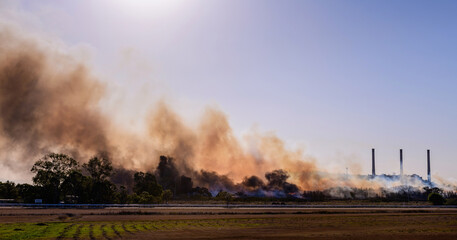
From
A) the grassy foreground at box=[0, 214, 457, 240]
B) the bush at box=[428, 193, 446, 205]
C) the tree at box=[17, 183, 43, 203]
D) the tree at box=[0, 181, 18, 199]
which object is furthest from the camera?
the bush at box=[428, 193, 446, 205]

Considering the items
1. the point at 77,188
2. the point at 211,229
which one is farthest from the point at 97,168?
the point at 211,229

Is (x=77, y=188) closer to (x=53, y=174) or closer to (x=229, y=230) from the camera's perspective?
(x=53, y=174)

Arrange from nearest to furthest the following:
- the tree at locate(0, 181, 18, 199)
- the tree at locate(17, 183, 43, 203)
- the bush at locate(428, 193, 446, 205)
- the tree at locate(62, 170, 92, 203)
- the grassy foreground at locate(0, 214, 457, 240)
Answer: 1. the grassy foreground at locate(0, 214, 457, 240)
2. the tree at locate(17, 183, 43, 203)
3. the tree at locate(62, 170, 92, 203)
4. the tree at locate(0, 181, 18, 199)
5. the bush at locate(428, 193, 446, 205)

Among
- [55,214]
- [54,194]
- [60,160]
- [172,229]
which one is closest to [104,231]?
[172,229]

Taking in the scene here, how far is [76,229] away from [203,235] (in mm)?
19624

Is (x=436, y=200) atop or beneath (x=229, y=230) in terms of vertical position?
beneath

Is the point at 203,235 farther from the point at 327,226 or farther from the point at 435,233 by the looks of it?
the point at 435,233

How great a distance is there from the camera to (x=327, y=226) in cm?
8150

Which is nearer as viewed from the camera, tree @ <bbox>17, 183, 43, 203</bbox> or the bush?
tree @ <bbox>17, 183, 43, 203</bbox>

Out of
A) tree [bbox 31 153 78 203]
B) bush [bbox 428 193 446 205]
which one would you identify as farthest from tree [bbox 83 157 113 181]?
bush [bbox 428 193 446 205]

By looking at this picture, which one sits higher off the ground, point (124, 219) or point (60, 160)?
point (60, 160)

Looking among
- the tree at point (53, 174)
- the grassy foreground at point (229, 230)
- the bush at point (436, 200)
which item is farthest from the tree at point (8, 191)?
the bush at point (436, 200)

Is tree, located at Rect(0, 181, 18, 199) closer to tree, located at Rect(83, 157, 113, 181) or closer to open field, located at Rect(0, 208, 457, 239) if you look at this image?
tree, located at Rect(83, 157, 113, 181)

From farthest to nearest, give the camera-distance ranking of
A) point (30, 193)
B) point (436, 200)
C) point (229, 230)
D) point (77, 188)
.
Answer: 1. point (436, 200)
2. point (77, 188)
3. point (30, 193)
4. point (229, 230)
